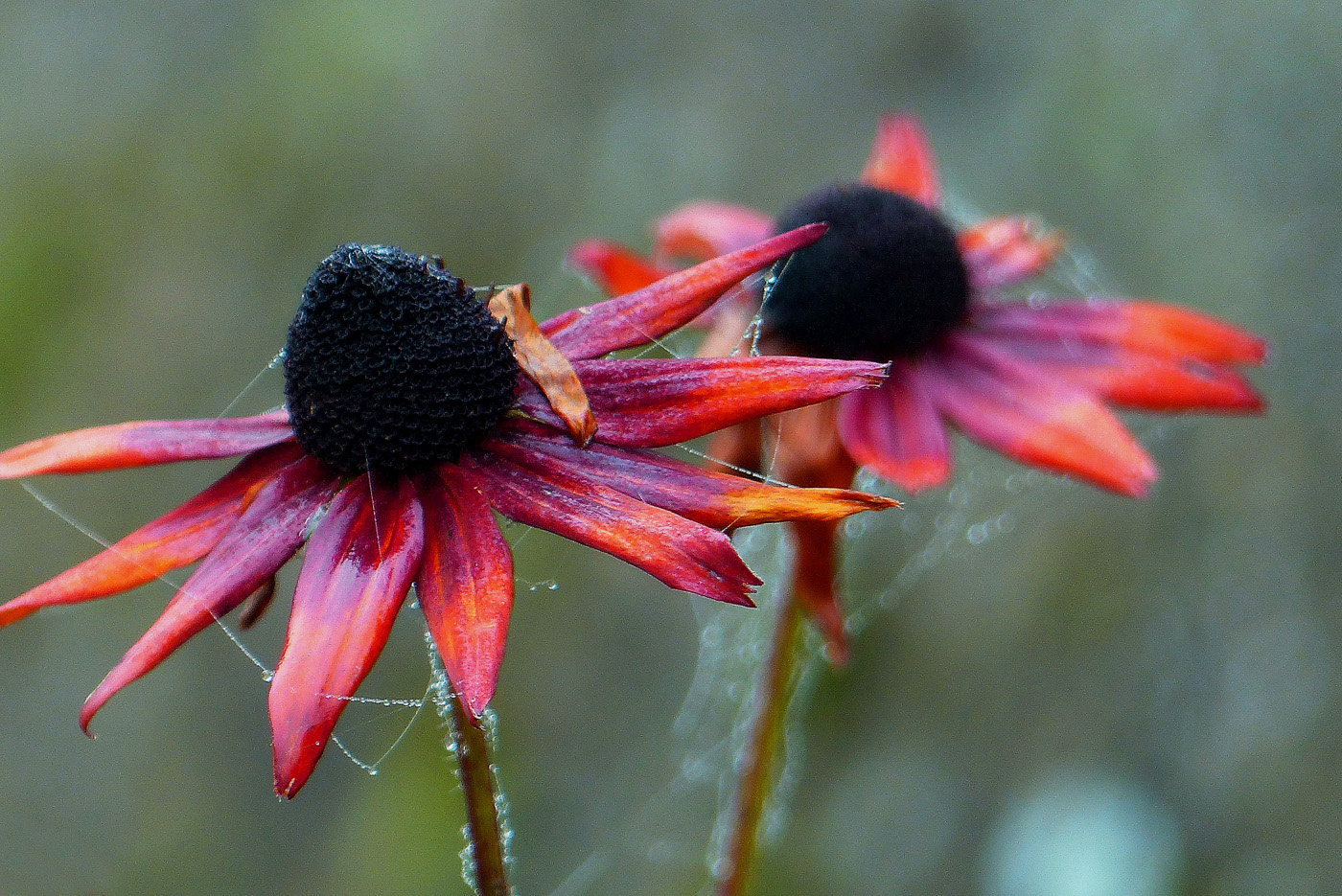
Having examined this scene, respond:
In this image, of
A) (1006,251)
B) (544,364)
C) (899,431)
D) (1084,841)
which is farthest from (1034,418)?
(1084,841)

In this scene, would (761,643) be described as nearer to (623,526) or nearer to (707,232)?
(707,232)

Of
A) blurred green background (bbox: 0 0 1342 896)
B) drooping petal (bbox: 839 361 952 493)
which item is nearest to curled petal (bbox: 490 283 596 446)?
drooping petal (bbox: 839 361 952 493)

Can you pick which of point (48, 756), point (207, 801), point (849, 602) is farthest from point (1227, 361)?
point (48, 756)

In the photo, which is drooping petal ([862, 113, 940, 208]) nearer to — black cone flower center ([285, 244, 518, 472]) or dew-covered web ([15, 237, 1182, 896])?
dew-covered web ([15, 237, 1182, 896])

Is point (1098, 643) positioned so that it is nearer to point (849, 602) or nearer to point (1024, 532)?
point (1024, 532)

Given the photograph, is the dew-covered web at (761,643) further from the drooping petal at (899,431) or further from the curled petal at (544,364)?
the curled petal at (544,364)

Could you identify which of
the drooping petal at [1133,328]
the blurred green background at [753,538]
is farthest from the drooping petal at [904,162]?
the blurred green background at [753,538]
